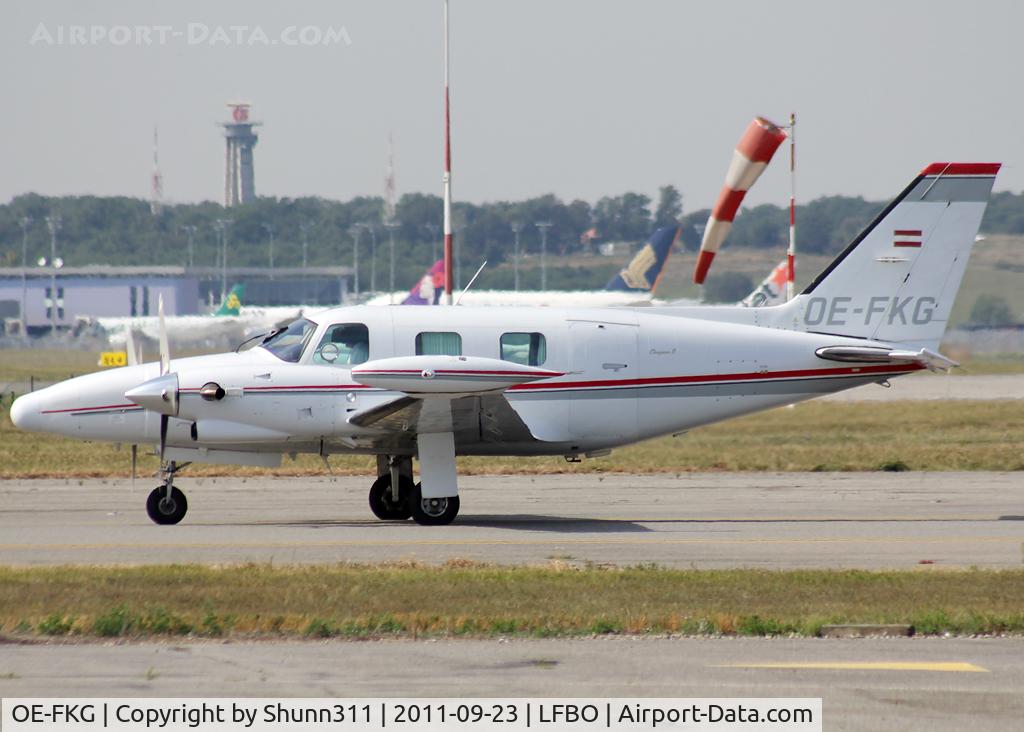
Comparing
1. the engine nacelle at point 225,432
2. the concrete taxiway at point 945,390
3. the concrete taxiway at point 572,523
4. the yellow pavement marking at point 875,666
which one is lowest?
the concrete taxiway at point 945,390

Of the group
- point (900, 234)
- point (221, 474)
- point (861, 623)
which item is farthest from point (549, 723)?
point (221, 474)

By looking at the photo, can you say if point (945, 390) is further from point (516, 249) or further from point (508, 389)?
point (516, 249)

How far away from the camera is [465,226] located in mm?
94625

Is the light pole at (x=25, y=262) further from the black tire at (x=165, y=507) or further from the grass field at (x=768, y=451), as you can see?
the black tire at (x=165, y=507)

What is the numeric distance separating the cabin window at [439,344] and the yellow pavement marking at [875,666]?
8537mm

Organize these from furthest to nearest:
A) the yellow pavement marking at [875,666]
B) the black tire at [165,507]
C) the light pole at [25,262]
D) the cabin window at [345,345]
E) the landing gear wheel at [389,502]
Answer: the light pole at [25,262] → the landing gear wheel at [389,502] → the cabin window at [345,345] → the black tire at [165,507] → the yellow pavement marking at [875,666]

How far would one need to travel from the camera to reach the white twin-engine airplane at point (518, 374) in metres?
16.6

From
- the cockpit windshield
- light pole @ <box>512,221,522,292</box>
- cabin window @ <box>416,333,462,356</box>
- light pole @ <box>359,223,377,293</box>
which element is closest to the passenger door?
cabin window @ <box>416,333,462,356</box>

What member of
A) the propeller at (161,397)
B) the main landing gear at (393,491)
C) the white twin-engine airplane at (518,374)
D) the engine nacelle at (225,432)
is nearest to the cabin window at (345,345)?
the white twin-engine airplane at (518,374)

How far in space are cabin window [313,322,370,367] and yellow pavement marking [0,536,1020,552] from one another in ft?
8.04

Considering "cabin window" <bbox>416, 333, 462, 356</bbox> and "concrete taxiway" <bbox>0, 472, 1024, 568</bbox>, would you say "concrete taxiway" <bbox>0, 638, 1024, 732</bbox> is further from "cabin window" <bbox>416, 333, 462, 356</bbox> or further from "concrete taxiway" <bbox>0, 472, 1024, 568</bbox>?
"cabin window" <bbox>416, 333, 462, 356</bbox>

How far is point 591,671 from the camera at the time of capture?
872 cm

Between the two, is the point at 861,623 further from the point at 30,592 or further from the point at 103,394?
the point at 103,394

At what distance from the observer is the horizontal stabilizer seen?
1738 cm
